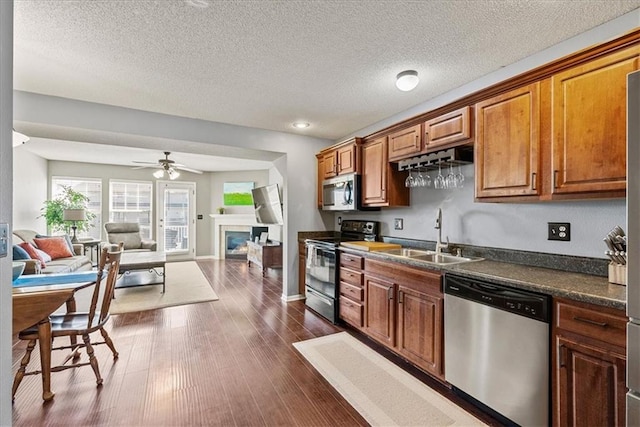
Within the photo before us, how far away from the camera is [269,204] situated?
18.5 feet

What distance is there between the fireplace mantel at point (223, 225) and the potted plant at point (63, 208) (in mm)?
2785

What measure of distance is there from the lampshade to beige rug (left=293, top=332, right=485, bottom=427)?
5689mm

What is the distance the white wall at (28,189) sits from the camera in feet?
16.8

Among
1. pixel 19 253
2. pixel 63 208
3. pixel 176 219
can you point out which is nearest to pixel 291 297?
pixel 19 253

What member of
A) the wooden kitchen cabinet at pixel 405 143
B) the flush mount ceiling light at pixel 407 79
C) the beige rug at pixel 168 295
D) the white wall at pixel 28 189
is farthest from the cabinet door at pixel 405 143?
the white wall at pixel 28 189

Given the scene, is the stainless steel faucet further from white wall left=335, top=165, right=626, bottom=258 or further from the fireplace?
the fireplace

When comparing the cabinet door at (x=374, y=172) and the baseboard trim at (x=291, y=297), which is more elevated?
the cabinet door at (x=374, y=172)

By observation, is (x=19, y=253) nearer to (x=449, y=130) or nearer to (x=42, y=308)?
(x=42, y=308)

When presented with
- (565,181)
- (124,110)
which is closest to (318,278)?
(565,181)

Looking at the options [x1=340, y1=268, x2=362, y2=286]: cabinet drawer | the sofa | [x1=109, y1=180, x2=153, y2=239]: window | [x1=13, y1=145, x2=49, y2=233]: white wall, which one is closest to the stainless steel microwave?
[x1=340, y1=268, x2=362, y2=286]: cabinet drawer

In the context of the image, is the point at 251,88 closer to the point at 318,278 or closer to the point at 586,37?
the point at 318,278

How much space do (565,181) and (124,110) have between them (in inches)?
162

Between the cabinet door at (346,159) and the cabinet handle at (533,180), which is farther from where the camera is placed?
the cabinet door at (346,159)

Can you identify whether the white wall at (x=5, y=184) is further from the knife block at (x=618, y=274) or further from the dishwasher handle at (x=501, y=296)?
the knife block at (x=618, y=274)
